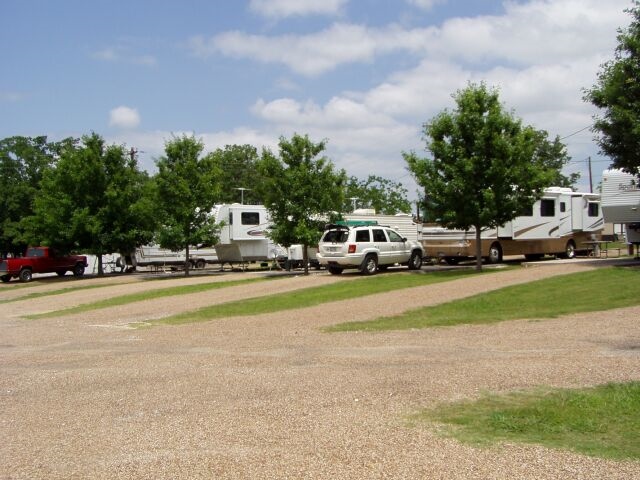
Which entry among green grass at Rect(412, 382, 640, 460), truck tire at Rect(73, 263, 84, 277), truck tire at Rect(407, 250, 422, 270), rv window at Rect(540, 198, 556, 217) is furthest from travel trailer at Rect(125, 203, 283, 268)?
green grass at Rect(412, 382, 640, 460)

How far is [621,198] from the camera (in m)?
25.0

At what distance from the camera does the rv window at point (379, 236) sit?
85.0ft

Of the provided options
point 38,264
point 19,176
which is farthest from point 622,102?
point 19,176

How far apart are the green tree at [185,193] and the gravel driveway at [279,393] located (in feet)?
50.6

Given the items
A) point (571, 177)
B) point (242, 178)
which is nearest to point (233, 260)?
point (242, 178)

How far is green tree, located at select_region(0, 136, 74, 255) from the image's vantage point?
49.9 m

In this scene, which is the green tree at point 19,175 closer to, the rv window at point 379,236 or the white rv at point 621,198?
the rv window at point 379,236

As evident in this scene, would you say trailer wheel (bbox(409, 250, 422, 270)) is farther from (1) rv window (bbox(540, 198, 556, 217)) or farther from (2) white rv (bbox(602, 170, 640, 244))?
(2) white rv (bbox(602, 170, 640, 244))

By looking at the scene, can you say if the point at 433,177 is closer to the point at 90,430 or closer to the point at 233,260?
the point at 233,260

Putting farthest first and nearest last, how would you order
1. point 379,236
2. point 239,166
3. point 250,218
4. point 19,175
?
point 239,166 → point 19,175 → point 250,218 → point 379,236

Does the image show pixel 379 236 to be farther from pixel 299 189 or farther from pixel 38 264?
pixel 38 264

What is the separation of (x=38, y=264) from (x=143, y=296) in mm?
14984

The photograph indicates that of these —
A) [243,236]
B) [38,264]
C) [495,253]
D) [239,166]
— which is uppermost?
[239,166]

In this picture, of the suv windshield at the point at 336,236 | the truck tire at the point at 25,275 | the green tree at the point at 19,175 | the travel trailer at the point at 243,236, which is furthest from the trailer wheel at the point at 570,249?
the green tree at the point at 19,175
